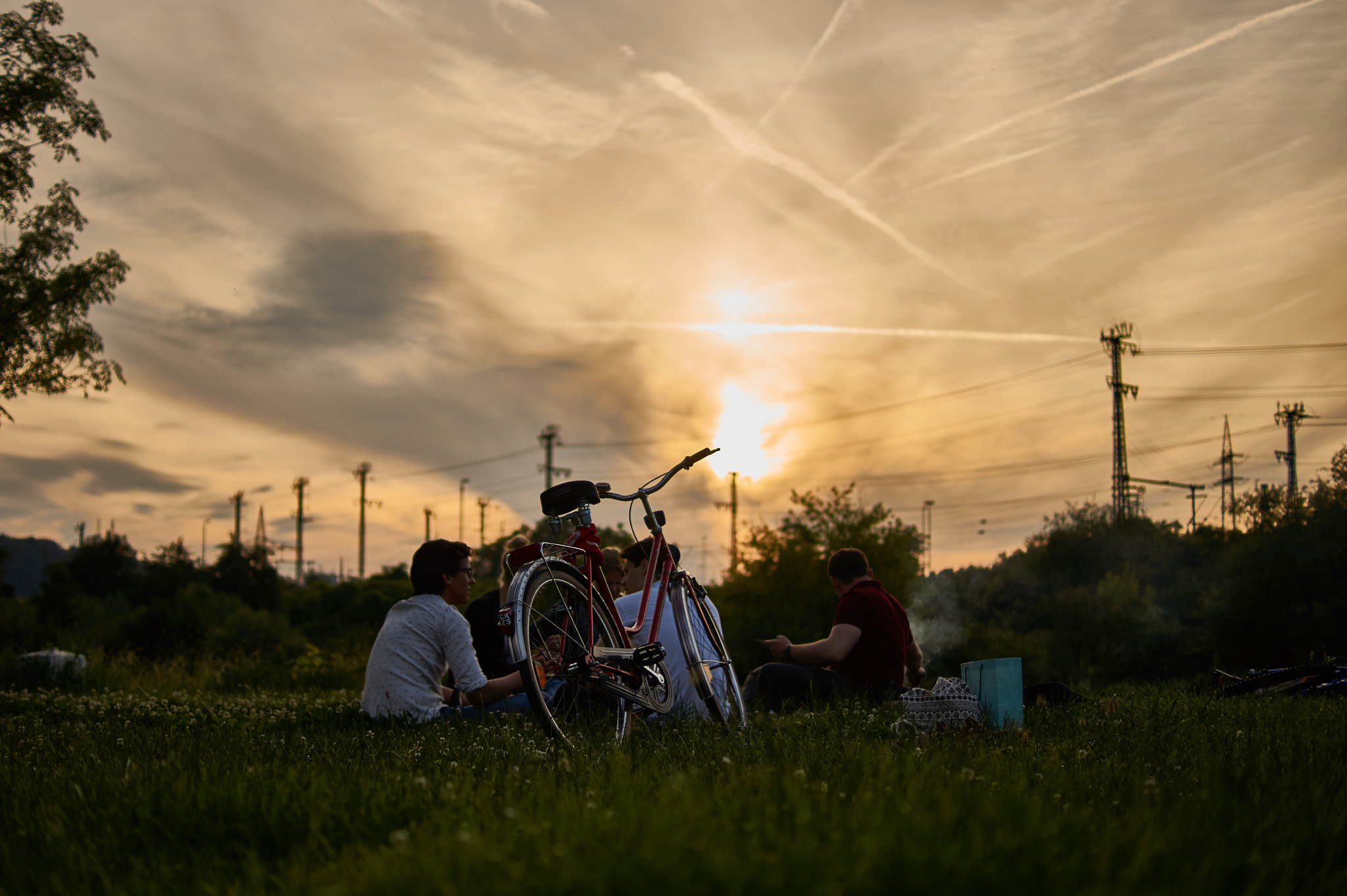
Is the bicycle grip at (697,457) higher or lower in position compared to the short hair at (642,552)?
higher

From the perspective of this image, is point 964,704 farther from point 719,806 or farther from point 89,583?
point 89,583

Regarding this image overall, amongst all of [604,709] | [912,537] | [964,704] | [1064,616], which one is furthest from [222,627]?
[964,704]

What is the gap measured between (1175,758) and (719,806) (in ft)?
7.79

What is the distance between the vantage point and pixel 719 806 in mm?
2486

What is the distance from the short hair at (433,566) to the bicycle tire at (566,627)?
103 centimetres

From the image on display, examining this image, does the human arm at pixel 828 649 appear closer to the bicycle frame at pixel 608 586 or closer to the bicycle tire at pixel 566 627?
the bicycle frame at pixel 608 586

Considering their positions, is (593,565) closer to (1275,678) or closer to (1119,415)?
(1275,678)

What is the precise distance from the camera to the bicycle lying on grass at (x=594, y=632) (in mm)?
4926

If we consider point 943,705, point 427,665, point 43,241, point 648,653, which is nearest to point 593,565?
point 648,653

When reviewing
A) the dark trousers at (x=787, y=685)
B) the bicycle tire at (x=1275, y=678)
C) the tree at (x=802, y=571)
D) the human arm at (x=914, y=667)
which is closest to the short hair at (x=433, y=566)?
the dark trousers at (x=787, y=685)

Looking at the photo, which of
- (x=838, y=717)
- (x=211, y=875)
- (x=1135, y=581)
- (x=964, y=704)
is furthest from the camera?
(x=1135, y=581)

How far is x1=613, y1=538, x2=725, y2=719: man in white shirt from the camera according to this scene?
6.16 m

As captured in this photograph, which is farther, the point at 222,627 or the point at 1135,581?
the point at 222,627

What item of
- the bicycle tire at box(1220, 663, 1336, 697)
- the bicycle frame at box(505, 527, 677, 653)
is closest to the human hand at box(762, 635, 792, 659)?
the bicycle frame at box(505, 527, 677, 653)
